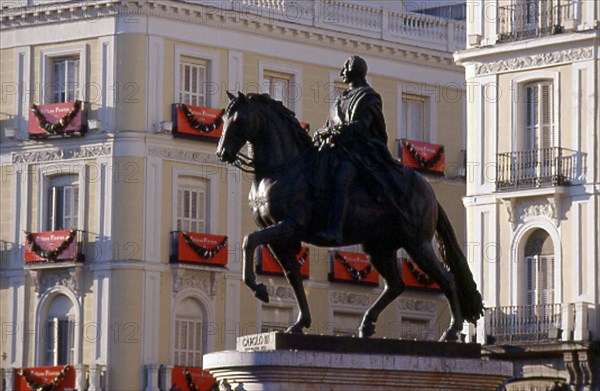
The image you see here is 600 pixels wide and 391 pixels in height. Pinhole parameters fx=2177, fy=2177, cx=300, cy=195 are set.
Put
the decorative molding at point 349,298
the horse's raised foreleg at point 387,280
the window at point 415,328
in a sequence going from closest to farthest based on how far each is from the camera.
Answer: the horse's raised foreleg at point 387,280 < the decorative molding at point 349,298 < the window at point 415,328

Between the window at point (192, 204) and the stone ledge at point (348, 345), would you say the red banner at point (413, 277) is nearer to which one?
the window at point (192, 204)

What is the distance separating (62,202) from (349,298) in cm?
878

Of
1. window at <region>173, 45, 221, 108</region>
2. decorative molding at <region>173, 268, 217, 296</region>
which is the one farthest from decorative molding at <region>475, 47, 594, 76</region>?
decorative molding at <region>173, 268, 217, 296</region>

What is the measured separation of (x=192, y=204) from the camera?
58.4 m

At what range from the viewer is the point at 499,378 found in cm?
2853

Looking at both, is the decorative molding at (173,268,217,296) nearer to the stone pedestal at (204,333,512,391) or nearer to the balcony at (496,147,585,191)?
the balcony at (496,147,585,191)

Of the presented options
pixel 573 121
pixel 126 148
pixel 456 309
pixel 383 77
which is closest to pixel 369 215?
pixel 456 309

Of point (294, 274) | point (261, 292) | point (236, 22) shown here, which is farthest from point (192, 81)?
point (261, 292)

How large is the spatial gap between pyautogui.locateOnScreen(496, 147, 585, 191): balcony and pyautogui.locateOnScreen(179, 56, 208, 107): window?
356 inches

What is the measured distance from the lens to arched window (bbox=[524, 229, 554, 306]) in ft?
175

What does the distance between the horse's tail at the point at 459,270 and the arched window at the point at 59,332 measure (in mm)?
29018

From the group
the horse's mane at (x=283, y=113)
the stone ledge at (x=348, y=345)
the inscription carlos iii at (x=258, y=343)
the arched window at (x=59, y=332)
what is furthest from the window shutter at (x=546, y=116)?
the inscription carlos iii at (x=258, y=343)

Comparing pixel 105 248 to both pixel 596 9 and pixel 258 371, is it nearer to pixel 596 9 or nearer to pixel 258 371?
pixel 596 9

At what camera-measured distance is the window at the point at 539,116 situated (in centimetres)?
5341
